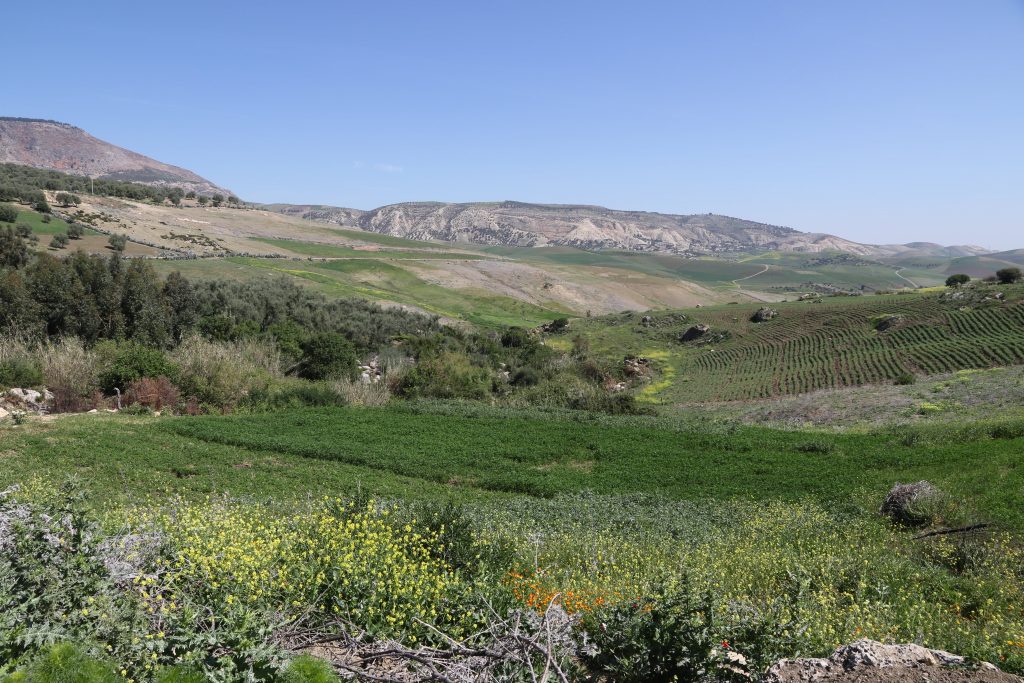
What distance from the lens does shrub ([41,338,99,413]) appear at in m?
24.2

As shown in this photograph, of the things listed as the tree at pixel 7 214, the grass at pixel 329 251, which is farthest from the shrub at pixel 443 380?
the grass at pixel 329 251

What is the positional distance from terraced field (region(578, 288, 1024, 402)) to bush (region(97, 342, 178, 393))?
35482 millimetres

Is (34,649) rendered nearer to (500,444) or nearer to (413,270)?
(500,444)

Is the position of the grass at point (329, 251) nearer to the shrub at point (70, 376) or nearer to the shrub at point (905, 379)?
the shrub at point (70, 376)

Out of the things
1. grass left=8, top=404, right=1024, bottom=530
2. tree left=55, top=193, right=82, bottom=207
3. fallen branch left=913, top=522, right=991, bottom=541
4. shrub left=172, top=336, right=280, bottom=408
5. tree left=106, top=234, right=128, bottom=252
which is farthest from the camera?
tree left=55, top=193, right=82, bottom=207

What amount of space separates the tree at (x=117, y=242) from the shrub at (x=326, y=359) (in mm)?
34432

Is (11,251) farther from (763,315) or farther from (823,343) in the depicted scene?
(763,315)

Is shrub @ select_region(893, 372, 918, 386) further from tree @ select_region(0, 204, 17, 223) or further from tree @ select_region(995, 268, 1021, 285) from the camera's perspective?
tree @ select_region(0, 204, 17, 223)

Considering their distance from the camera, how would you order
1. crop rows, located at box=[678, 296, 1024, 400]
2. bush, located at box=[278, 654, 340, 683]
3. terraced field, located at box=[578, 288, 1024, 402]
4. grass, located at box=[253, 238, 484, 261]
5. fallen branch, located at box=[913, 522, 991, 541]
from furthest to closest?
grass, located at box=[253, 238, 484, 261]
terraced field, located at box=[578, 288, 1024, 402]
crop rows, located at box=[678, 296, 1024, 400]
fallen branch, located at box=[913, 522, 991, 541]
bush, located at box=[278, 654, 340, 683]

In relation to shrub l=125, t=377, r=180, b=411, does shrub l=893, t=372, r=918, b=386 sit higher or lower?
higher

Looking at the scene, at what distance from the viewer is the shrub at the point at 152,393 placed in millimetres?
25828

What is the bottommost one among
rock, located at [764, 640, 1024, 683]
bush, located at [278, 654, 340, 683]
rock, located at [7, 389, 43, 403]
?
rock, located at [7, 389, 43, 403]

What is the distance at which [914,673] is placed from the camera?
4.80 m

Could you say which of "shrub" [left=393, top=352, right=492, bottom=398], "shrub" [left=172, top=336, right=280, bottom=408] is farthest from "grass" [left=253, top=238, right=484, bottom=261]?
"shrub" [left=172, top=336, right=280, bottom=408]
